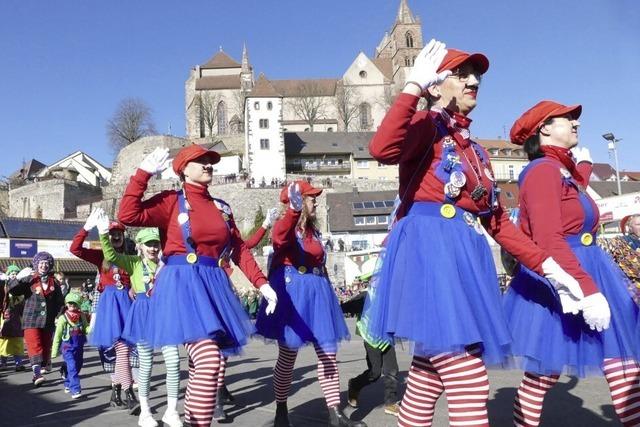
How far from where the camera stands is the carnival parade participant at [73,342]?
9.34 m

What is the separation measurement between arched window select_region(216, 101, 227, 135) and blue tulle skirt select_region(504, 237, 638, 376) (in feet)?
331

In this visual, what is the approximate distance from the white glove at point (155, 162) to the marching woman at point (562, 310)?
2.61m

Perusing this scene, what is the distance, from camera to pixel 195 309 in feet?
15.2

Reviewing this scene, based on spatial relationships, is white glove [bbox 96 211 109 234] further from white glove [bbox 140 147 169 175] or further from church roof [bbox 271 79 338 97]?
church roof [bbox 271 79 338 97]

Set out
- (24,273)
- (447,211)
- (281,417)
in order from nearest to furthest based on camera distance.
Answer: (447,211) < (281,417) < (24,273)

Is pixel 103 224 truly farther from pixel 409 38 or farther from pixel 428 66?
pixel 409 38

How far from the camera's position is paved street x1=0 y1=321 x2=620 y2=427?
6.34 metres

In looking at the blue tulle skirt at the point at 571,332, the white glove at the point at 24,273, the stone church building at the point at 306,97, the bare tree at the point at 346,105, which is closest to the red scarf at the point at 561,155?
the blue tulle skirt at the point at 571,332

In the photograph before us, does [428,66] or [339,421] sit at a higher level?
[428,66]

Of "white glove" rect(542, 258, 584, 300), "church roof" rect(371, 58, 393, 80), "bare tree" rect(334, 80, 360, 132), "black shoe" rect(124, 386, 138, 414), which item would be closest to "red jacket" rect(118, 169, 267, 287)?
"white glove" rect(542, 258, 584, 300)

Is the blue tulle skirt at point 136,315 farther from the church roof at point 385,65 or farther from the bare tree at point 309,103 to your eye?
the church roof at point 385,65

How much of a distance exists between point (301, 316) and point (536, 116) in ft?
9.50

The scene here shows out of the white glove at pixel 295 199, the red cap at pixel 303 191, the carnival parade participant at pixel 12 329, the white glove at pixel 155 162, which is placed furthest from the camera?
the carnival parade participant at pixel 12 329

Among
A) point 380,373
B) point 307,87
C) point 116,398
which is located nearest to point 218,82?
point 307,87
